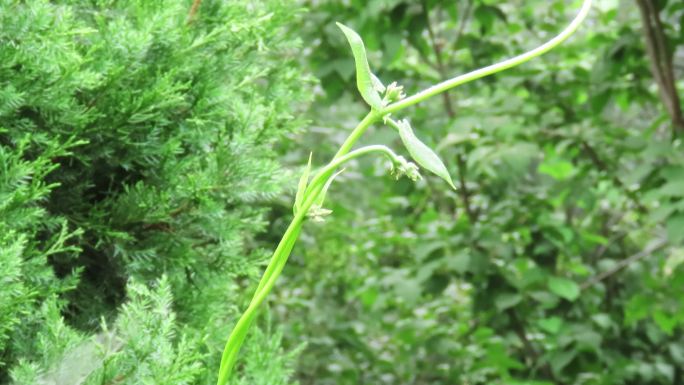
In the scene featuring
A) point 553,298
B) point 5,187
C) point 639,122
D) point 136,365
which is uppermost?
point 5,187

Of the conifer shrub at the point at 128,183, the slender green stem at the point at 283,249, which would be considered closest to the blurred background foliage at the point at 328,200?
the conifer shrub at the point at 128,183

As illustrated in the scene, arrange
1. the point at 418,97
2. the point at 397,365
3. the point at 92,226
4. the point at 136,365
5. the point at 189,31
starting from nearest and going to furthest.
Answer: the point at 418,97 < the point at 136,365 < the point at 92,226 < the point at 189,31 < the point at 397,365

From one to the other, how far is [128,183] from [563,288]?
2286mm

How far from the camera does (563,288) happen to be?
3.37m

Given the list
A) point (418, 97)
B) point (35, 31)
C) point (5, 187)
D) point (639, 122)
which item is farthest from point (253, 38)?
point (639, 122)

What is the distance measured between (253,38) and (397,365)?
2.63 m

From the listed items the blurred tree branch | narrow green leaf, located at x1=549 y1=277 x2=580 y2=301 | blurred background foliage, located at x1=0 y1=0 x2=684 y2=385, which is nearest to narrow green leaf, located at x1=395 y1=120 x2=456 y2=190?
blurred background foliage, located at x1=0 y1=0 x2=684 y2=385

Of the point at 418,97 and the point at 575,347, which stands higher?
the point at 418,97

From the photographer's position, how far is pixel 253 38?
150 cm

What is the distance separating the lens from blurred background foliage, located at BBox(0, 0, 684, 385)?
1.22 metres

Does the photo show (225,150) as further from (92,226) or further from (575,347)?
(575,347)

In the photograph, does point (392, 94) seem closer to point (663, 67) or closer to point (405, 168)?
point (405, 168)

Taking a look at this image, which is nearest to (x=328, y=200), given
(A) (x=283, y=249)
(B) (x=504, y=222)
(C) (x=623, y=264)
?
(B) (x=504, y=222)

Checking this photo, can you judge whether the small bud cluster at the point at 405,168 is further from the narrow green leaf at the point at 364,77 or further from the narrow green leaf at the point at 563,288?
the narrow green leaf at the point at 563,288
